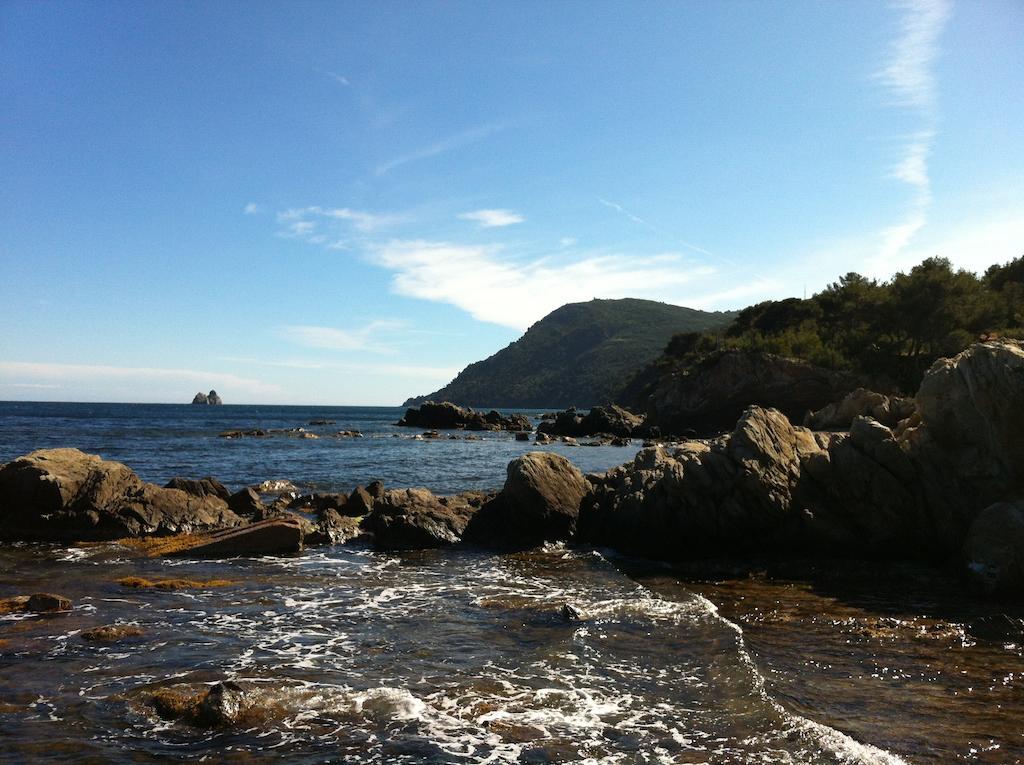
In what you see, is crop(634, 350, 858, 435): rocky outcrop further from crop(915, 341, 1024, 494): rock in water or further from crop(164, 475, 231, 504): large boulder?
crop(164, 475, 231, 504): large boulder

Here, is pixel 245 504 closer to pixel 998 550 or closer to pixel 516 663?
pixel 516 663

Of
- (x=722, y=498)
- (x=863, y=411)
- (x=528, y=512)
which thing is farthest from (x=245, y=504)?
(x=863, y=411)

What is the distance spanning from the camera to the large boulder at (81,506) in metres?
Answer: 21.5

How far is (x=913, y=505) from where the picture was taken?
17859mm

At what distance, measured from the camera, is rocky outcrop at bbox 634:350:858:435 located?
Answer: 2704 inches

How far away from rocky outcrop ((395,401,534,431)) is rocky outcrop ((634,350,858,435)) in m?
24.6

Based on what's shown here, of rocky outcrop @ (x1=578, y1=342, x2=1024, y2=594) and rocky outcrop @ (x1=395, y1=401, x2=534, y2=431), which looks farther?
rocky outcrop @ (x1=395, y1=401, x2=534, y2=431)

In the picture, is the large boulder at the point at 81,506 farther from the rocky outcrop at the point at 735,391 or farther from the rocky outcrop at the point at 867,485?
the rocky outcrop at the point at 735,391

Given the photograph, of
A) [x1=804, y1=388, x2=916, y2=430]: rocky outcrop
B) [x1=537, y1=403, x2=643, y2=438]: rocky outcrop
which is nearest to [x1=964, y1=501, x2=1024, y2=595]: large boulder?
[x1=804, y1=388, x2=916, y2=430]: rocky outcrop

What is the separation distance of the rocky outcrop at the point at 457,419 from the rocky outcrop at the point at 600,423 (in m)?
11.8

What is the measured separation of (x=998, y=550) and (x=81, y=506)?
26.2 meters

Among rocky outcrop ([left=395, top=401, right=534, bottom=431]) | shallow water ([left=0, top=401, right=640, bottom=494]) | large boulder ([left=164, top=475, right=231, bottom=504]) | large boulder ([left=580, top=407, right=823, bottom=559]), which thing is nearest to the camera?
large boulder ([left=580, top=407, right=823, bottom=559])

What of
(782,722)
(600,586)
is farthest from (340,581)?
(782,722)

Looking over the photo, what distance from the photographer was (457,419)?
112m
